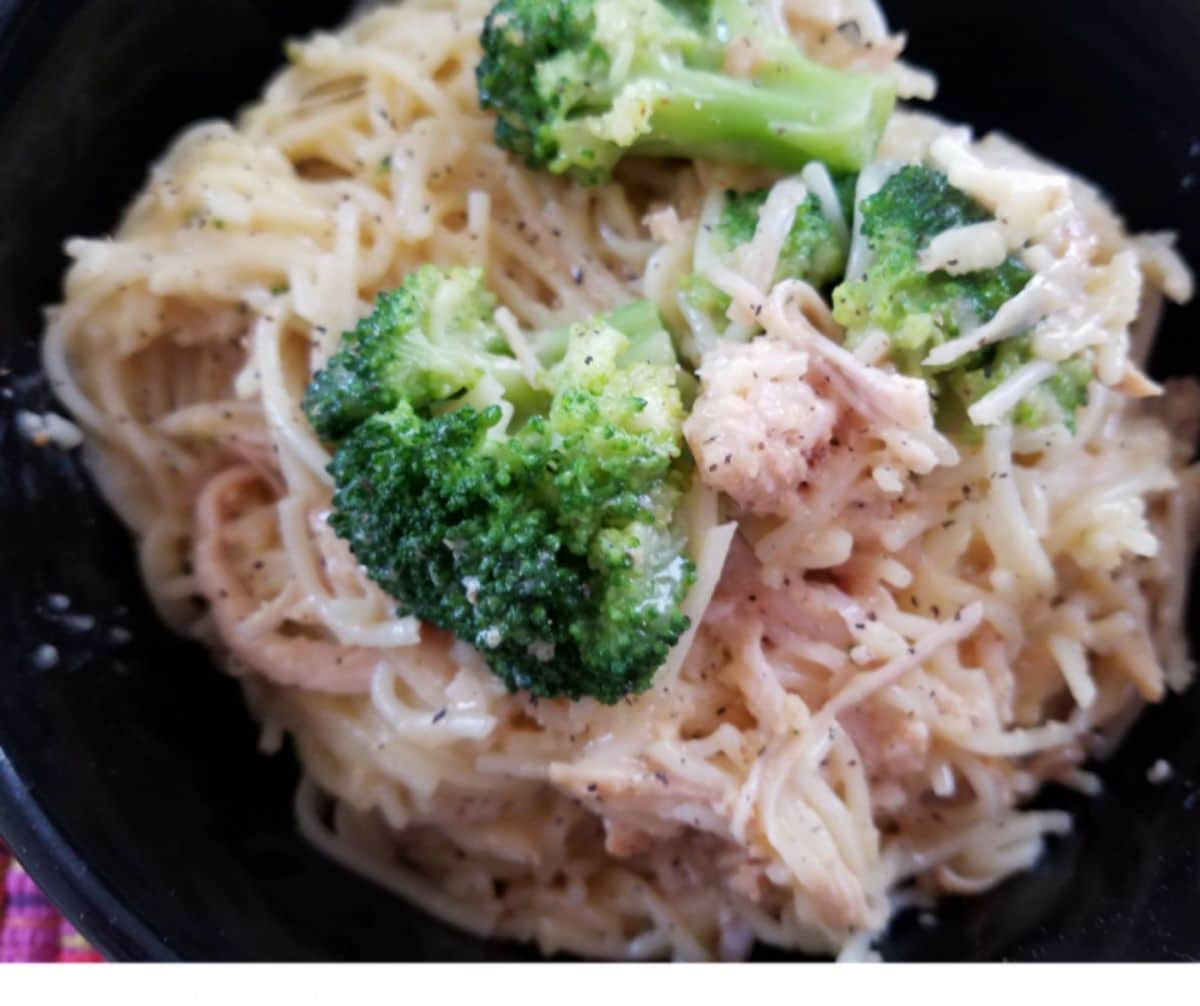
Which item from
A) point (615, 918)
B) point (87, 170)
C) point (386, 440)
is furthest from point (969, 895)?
point (87, 170)

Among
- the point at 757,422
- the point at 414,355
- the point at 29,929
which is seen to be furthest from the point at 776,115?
the point at 29,929

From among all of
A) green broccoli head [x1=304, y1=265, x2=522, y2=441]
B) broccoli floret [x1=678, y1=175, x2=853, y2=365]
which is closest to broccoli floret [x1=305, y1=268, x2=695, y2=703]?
green broccoli head [x1=304, y1=265, x2=522, y2=441]

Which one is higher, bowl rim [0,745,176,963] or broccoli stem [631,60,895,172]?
broccoli stem [631,60,895,172]

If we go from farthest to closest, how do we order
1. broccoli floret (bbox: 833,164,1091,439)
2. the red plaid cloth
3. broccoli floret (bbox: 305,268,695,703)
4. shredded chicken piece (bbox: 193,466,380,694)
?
the red plaid cloth < shredded chicken piece (bbox: 193,466,380,694) < broccoli floret (bbox: 833,164,1091,439) < broccoli floret (bbox: 305,268,695,703)

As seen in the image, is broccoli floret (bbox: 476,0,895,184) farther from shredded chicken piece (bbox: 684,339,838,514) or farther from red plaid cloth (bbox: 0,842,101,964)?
red plaid cloth (bbox: 0,842,101,964)

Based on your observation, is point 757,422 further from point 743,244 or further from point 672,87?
point 672,87

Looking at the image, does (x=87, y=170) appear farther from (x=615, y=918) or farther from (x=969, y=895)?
(x=969, y=895)
